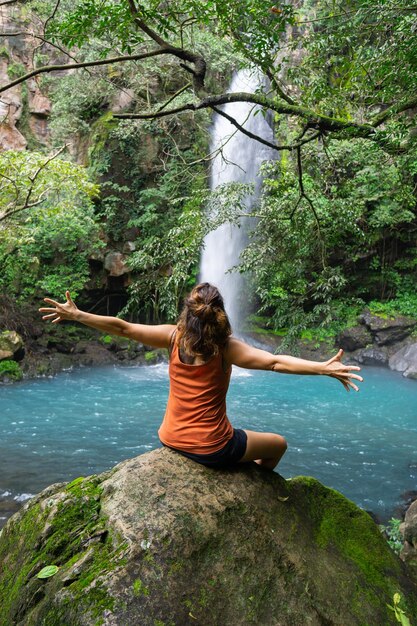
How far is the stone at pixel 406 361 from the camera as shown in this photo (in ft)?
50.6

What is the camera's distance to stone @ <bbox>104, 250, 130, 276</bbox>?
17484 mm

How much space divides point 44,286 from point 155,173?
249 inches

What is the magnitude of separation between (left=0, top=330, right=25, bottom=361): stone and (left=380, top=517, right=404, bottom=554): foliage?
11.1 meters

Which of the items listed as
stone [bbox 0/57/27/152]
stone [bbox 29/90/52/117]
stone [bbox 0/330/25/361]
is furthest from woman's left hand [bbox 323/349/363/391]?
stone [bbox 29/90/52/117]

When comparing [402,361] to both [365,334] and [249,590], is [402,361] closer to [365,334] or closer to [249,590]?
[365,334]

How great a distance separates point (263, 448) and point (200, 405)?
57 cm

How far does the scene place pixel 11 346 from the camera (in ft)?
44.9

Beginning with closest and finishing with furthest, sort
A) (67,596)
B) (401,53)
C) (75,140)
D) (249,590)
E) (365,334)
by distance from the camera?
(67,596) → (249,590) → (401,53) → (365,334) → (75,140)

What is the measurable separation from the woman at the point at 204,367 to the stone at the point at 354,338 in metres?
15.3

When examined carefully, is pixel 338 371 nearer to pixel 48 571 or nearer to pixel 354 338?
pixel 48 571

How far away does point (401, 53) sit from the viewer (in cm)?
468

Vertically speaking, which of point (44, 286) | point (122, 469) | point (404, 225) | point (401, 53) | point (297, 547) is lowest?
point (297, 547)

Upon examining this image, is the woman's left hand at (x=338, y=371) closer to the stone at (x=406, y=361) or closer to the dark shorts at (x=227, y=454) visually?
the dark shorts at (x=227, y=454)

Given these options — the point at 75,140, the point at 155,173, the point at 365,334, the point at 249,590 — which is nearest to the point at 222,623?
the point at 249,590
